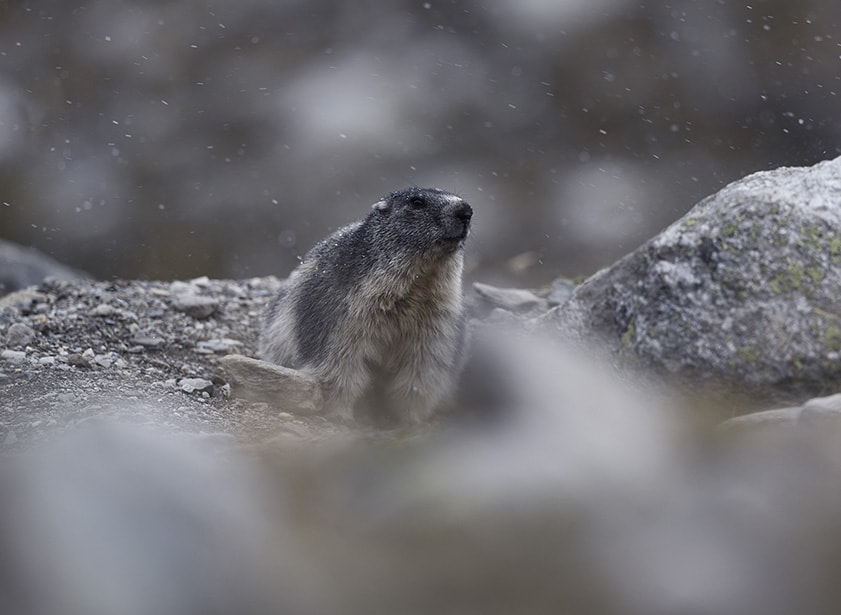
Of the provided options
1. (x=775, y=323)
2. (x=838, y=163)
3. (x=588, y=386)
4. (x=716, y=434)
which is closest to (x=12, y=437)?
(x=588, y=386)

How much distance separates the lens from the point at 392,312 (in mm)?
6117

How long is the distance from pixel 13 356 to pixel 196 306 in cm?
197

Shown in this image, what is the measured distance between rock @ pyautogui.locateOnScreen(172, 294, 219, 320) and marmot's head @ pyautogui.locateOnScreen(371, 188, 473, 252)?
2.56 metres

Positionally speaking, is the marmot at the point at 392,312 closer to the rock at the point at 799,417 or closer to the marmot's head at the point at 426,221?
the marmot's head at the point at 426,221

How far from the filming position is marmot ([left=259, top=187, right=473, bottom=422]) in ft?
19.8

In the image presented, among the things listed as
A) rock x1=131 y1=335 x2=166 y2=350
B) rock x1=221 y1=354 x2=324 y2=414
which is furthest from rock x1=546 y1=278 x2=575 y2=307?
rock x1=131 y1=335 x2=166 y2=350

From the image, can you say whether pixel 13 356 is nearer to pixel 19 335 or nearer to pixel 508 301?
pixel 19 335

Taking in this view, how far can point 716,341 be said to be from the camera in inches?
189

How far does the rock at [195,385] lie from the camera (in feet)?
20.2

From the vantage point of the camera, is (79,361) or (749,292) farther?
(79,361)

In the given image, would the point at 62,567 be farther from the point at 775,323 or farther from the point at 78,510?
the point at 775,323

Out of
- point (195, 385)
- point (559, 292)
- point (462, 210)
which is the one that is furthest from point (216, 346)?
point (559, 292)

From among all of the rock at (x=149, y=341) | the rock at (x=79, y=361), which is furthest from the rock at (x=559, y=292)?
the rock at (x=79, y=361)

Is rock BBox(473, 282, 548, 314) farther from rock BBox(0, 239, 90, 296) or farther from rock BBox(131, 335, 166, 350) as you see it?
rock BBox(0, 239, 90, 296)
